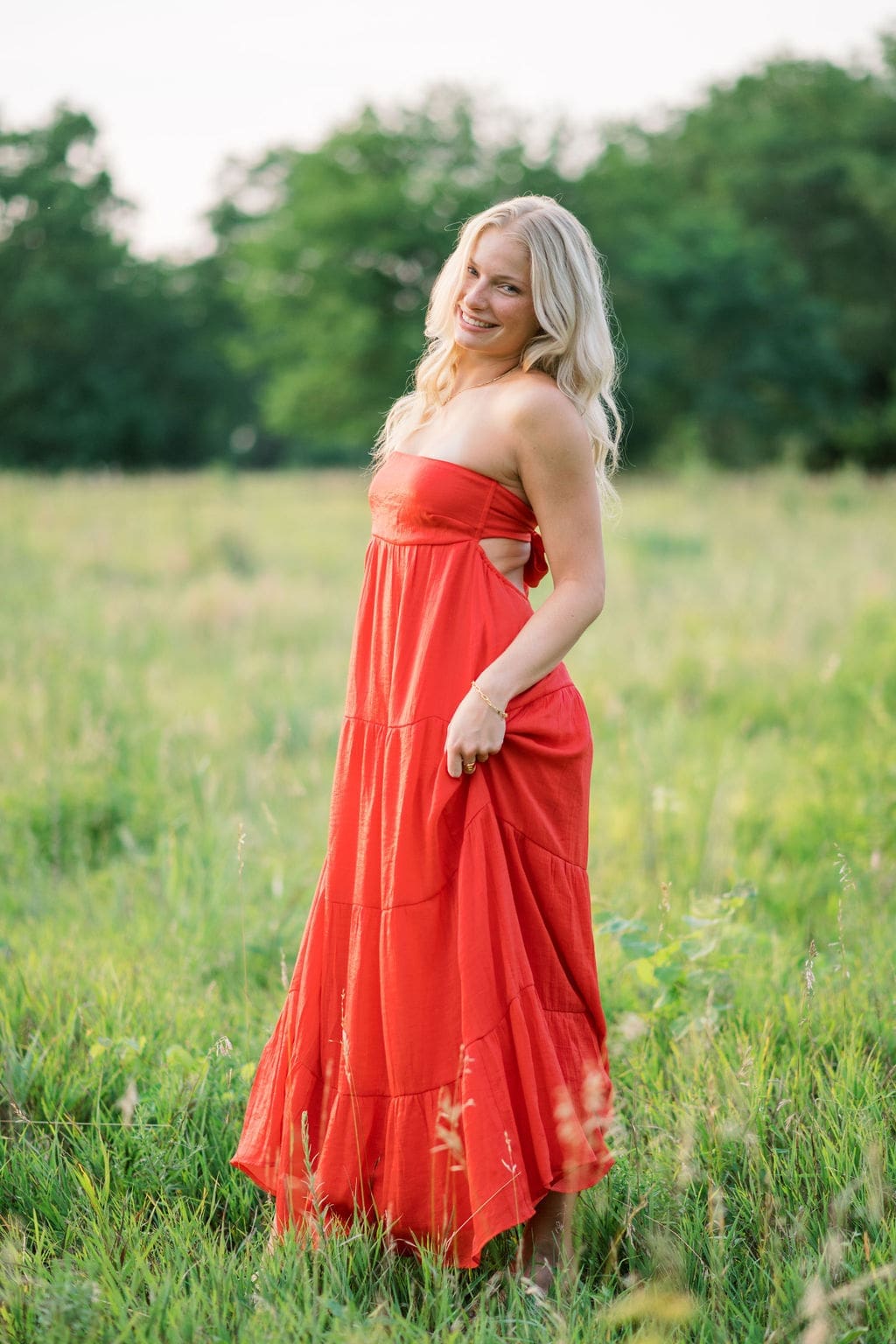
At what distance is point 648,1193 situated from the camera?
2.29m

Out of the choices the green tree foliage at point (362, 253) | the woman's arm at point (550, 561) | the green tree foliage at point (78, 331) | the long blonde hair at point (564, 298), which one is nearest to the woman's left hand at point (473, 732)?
the woman's arm at point (550, 561)

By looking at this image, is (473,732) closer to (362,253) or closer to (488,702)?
(488,702)

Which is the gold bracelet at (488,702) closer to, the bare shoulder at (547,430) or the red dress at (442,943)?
the red dress at (442,943)

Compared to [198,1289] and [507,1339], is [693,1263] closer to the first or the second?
[507,1339]

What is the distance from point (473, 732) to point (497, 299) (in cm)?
86

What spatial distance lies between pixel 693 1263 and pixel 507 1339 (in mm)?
430

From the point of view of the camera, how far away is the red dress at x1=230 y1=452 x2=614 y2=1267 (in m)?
2.07

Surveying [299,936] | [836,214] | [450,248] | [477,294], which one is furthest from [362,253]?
[477,294]

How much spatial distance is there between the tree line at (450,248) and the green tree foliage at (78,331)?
0.09 meters

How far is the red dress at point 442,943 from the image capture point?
207 cm

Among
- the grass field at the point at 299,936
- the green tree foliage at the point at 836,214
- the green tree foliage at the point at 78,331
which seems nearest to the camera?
the grass field at the point at 299,936

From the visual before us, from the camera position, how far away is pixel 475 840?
2078 millimetres

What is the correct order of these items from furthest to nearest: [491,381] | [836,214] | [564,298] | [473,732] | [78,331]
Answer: [78,331]
[836,214]
[491,381]
[564,298]
[473,732]

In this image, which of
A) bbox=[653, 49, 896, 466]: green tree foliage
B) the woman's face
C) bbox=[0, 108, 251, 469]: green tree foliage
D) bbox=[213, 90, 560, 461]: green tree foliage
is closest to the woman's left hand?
the woman's face
